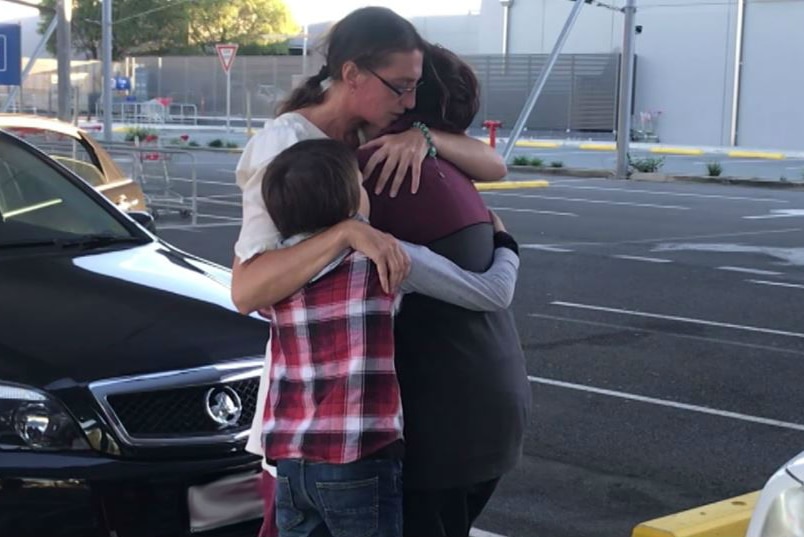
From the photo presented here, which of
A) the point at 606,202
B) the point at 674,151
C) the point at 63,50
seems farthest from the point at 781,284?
the point at 674,151

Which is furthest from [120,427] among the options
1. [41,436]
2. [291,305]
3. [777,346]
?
[777,346]

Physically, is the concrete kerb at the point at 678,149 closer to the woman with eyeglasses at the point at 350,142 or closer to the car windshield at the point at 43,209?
the car windshield at the point at 43,209

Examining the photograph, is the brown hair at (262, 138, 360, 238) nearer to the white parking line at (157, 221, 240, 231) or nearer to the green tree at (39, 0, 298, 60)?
the white parking line at (157, 221, 240, 231)

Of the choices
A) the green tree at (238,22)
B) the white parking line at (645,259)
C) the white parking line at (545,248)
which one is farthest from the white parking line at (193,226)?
the green tree at (238,22)

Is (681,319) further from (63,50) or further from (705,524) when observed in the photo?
(63,50)

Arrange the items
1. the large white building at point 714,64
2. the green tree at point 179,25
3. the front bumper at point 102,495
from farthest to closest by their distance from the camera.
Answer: the green tree at point 179,25, the large white building at point 714,64, the front bumper at point 102,495

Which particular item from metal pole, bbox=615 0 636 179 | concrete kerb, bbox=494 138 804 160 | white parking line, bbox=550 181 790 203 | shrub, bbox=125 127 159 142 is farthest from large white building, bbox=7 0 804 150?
white parking line, bbox=550 181 790 203

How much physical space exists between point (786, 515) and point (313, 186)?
1.25 metres

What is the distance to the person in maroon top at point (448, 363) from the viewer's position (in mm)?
2760

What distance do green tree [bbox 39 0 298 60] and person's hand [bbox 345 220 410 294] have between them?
62863 millimetres

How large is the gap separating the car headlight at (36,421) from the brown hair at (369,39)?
4.48 feet

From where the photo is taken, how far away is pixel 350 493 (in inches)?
106

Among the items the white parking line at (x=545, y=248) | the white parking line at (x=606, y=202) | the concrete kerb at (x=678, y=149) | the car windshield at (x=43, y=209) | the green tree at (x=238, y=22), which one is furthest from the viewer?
the green tree at (x=238, y=22)

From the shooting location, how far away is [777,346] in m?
8.97
